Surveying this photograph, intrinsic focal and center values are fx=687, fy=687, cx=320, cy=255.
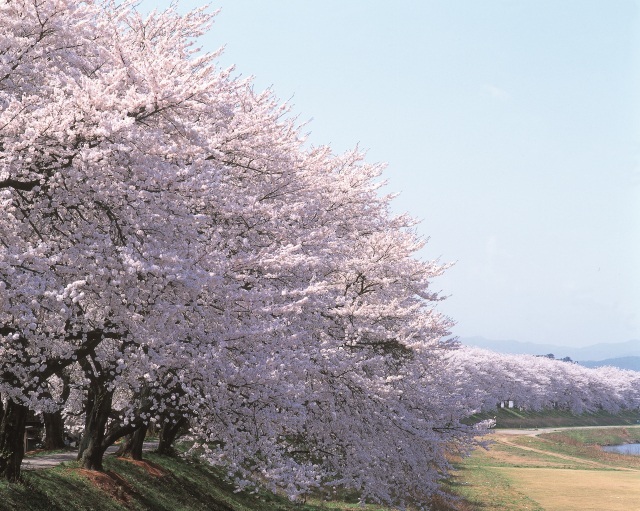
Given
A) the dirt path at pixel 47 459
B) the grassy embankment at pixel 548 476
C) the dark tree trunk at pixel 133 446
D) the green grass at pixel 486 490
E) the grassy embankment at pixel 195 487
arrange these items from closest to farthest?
1. the grassy embankment at pixel 195 487
2. the dirt path at pixel 47 459
3. the dark tree trunk at pixel 133 446
4. the green grass at pixel 486 490
5. the grassy embankment at pixel 548 476

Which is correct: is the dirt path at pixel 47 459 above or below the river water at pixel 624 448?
above

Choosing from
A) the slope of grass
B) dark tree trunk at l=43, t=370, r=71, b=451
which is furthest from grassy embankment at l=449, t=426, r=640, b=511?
dark tree trunk at l=43, t=370, r=71, b=451

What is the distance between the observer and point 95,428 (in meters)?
18.2

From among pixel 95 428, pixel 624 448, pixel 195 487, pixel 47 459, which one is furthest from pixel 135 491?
pixel 624 448

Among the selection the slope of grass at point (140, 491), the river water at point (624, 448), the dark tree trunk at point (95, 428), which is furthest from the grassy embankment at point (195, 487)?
the river water at point (624, 448)

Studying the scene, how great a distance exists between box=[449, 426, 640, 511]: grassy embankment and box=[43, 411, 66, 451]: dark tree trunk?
2227cm

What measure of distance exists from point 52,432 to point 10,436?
13.0 m

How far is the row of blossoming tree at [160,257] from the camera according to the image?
10227 mm

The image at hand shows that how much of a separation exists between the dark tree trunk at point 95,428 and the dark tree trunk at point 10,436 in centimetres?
294

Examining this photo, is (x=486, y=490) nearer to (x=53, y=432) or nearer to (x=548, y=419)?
(x=53, y=432)

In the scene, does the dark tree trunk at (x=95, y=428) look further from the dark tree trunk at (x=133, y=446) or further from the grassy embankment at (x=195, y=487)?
the dark tree trunk at (x=133, y=446)

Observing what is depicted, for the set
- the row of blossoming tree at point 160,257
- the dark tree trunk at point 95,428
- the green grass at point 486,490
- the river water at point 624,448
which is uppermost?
the row of blossoming tree at point 160,257

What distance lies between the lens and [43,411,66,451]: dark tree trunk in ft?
85.9

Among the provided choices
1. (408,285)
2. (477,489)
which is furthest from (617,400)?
(408,285)
